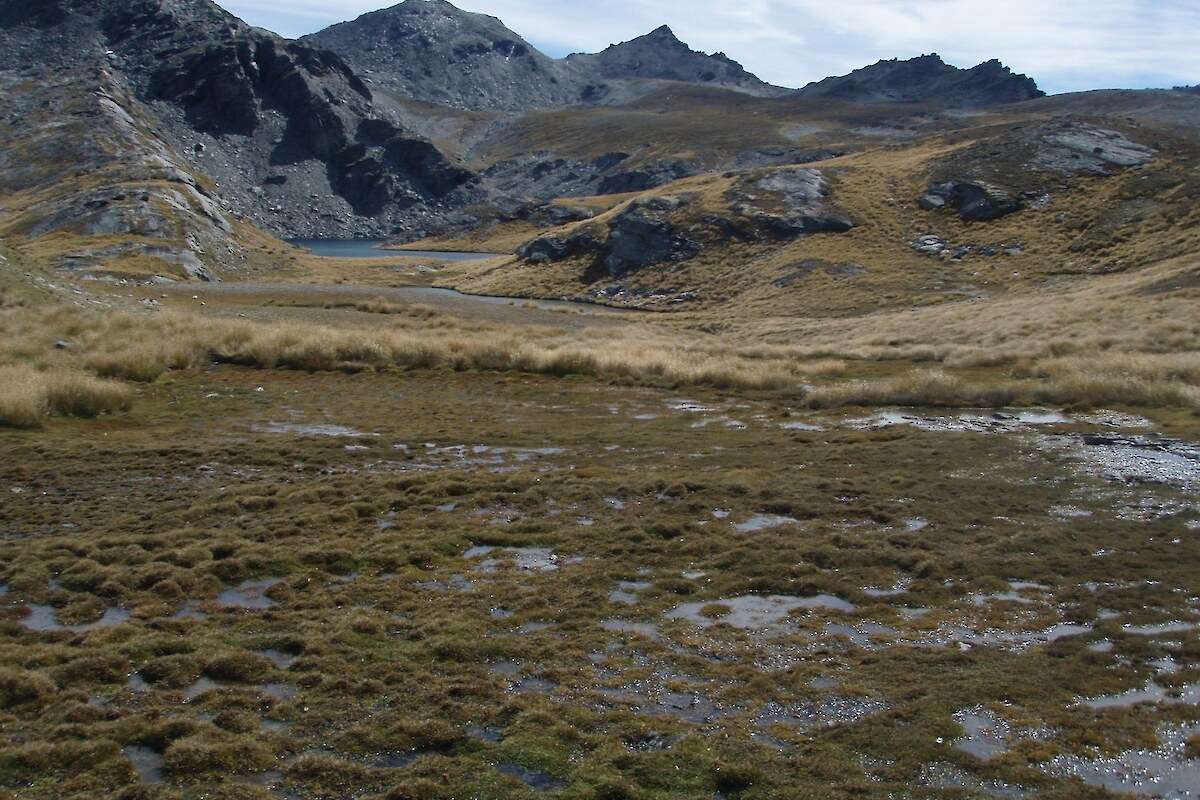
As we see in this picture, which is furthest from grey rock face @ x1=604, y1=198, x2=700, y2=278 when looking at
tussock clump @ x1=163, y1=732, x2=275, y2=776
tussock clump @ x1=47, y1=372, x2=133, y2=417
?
tussock clump @ x1=163, y1=732, x2=275, y2=776

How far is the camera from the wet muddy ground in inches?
372

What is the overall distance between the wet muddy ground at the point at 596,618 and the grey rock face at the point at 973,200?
242 ft

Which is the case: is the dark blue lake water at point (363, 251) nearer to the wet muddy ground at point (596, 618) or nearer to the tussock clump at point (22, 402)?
the tussock clump at point (22, 402)

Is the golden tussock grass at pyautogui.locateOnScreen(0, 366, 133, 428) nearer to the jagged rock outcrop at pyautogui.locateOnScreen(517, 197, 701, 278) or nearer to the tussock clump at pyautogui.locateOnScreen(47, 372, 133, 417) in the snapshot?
the tussock clump at pyautogui.locateOnScreen(47, 372, 133, 417)

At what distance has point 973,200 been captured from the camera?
304ft

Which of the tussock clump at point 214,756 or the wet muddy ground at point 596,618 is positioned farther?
the wet muddy ground at point 596,618

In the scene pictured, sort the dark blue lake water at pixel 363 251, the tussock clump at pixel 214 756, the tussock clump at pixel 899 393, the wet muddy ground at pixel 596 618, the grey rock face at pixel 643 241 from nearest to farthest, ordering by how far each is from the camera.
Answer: the tussock clump at pixel 214 756 < the wet muddy ground at pixel 596 618 < the tussock clump at pixel 899 393 < the grey rock face at pixel 643 241 < the dark blue lake water at pixel 363 251

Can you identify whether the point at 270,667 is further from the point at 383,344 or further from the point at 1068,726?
the point at 383,344

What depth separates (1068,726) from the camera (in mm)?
10312

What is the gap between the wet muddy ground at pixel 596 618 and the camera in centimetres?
945

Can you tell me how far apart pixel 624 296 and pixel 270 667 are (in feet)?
272

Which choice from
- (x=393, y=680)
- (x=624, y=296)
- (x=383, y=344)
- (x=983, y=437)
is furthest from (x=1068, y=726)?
(x=624, y=296)

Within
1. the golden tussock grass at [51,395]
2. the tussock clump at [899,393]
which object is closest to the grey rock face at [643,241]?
the tussock clump at [899,393]

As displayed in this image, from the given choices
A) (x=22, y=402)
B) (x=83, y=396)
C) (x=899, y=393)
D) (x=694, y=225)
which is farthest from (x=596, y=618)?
(x=694, y=225)
